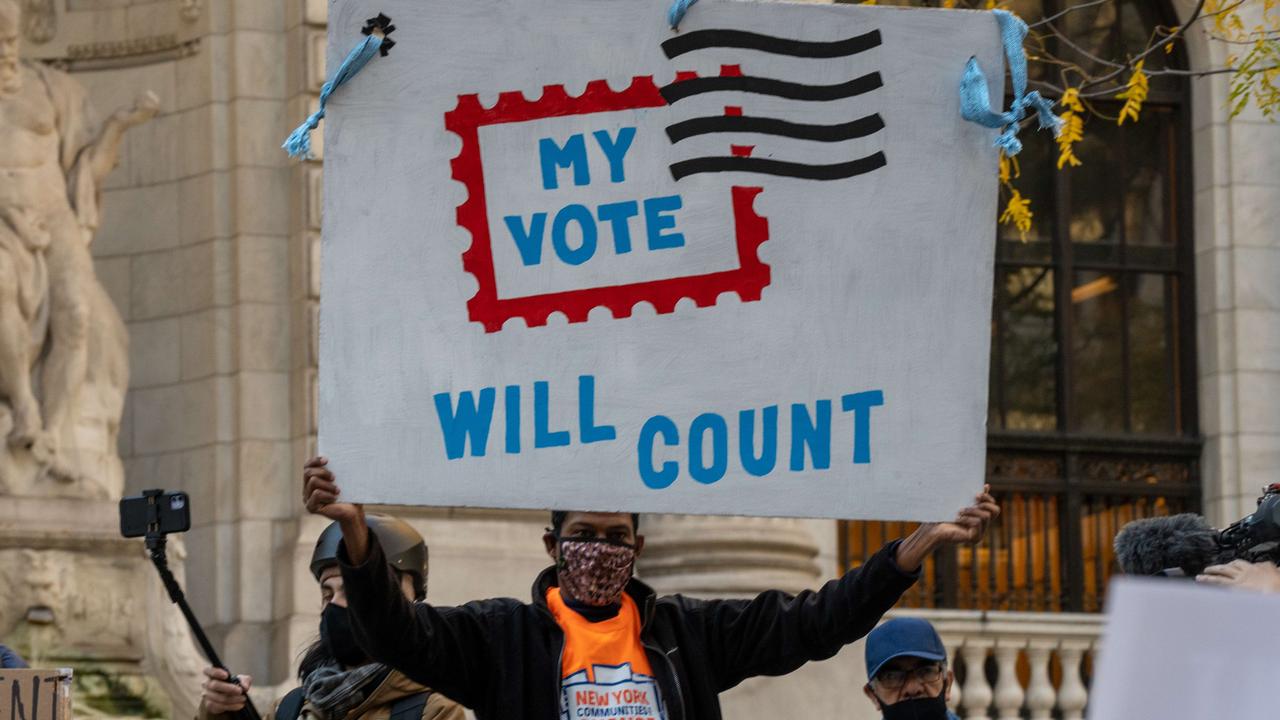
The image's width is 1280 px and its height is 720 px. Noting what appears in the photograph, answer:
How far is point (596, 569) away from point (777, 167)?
0.97m

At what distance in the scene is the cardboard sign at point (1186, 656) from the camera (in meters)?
2.79

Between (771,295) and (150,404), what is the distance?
376 inches

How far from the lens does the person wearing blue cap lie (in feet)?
20.9

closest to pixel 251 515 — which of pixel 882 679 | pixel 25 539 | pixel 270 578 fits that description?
pixel 270 578

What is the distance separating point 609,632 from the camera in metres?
5.31

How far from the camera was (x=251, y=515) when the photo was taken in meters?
13.9

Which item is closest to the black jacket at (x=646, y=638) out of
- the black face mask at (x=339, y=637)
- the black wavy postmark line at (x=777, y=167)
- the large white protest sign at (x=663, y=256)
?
the large white protest sign at (x=663, y=256)

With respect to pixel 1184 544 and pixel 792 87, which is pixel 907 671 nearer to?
pixel 1184 544

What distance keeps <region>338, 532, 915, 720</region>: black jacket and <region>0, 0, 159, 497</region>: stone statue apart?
7639 mm

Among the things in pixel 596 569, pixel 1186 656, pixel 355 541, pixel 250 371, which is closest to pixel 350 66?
pixel 355 541

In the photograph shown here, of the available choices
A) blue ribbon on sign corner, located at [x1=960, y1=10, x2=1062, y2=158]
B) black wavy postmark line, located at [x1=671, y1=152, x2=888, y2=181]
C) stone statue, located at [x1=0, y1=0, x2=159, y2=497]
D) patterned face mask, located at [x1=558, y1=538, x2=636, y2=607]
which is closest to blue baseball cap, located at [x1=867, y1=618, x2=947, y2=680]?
patterned face mask, located at [x1=558, y1=538, x2=636, y2=607]

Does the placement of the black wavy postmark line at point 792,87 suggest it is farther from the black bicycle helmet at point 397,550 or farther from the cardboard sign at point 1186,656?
the cardboard sign at point 1186,656

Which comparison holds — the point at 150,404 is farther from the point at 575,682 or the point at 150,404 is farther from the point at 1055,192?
the point at 575,682

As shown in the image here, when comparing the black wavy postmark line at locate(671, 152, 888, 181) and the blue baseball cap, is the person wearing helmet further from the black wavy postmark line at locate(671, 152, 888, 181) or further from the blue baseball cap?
the black wavy postmark line at locate(671, 152, 888, 181)
